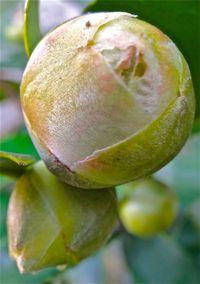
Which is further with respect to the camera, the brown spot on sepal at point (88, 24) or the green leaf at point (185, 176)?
the green leaf at point (185, 176)

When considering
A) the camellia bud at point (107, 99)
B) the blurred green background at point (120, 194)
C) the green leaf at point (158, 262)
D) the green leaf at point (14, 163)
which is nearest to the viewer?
the camellia bud at point (107, 99)

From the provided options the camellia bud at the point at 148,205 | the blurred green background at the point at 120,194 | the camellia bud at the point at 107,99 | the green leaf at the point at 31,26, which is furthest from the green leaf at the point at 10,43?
the camellia bud at the point at 107,99

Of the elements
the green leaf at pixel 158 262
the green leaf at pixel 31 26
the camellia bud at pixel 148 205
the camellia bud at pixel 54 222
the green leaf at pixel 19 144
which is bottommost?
the green leaf at pixel 158 262

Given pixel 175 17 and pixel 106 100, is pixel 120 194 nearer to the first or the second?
pixel 175 17

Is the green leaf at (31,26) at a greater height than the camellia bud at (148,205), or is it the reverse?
the green leaf at (31,26)

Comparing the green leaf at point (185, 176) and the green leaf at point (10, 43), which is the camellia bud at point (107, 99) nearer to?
the green leaf at point (10, 43)

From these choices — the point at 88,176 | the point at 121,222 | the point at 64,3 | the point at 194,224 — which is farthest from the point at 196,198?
the point at 88,176

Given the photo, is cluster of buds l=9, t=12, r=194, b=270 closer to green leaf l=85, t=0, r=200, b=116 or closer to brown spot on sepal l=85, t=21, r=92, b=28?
brown spot on sepal l=85, t=21, r=92, b=28

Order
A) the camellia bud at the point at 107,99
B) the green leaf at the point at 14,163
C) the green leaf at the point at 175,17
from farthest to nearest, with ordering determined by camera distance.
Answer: the green leaf at the point at 175,17 < the green leaf at the point at 14,163 < the camellia bud at the point at 107,99
